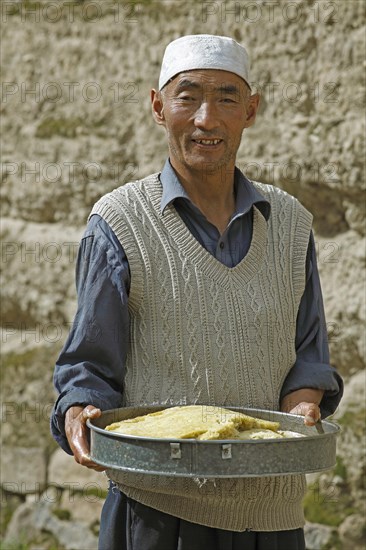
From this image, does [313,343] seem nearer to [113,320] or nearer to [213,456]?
[113,320]

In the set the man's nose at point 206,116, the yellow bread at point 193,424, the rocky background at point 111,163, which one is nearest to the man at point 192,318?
the man's nose at point 206,116

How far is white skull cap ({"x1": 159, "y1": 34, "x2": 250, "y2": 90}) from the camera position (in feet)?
8.15

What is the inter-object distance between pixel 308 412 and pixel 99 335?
1.59 feet

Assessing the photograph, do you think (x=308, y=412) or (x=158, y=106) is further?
(x=158, y=106)

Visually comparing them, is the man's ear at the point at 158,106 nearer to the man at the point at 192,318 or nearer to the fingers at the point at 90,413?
the man at the point at 192,318

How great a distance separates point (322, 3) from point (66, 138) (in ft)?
4.23

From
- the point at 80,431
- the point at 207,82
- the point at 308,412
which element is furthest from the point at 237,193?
the point at 80,431

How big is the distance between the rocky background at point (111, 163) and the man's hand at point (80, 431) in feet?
5.94

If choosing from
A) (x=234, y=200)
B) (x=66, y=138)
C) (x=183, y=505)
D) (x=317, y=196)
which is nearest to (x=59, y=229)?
(x=66, y=138)

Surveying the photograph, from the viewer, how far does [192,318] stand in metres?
2.49

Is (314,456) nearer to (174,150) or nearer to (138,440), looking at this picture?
(138,440)

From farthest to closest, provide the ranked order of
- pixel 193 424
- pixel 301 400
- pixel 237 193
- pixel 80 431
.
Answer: pixel 237 193 < pixel 301 400 < pixel 80 431 < pixel 193 424

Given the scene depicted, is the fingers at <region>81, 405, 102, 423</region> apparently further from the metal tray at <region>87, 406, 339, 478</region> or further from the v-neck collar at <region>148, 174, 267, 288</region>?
the v-neck collar at <region>148, 174, 267, 288</region>

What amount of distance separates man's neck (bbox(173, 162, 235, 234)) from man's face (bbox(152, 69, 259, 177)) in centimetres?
4
